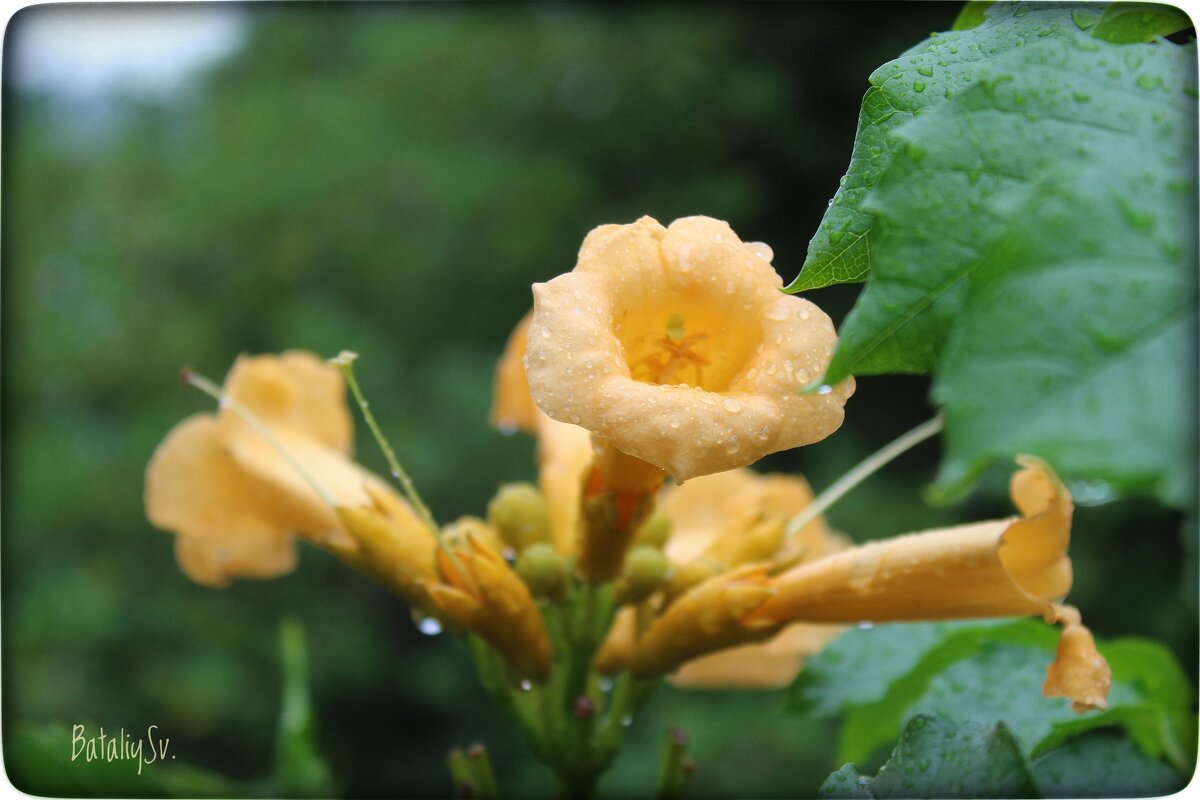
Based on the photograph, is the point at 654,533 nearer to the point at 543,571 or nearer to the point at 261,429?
the point at 543,571

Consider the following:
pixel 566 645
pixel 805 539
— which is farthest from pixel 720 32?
pixel 566 645

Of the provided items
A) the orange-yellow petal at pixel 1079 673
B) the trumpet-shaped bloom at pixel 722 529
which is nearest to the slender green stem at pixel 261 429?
the trumpet-shaped bloom at pixel 722 529

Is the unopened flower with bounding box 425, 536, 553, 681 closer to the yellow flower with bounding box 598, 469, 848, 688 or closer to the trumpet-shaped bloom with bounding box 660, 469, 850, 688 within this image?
the yellow flower with bounding box 598, 469, 848, 688

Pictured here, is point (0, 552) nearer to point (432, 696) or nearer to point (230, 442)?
point (230, 442)

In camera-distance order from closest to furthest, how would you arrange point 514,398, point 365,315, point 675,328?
point 675,328 → point 514,398 → point 365,315

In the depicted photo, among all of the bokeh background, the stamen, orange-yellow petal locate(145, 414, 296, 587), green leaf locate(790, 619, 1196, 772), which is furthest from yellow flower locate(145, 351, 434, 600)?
the bokeh background

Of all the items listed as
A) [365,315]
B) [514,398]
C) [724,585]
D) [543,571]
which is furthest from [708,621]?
[365,315]
